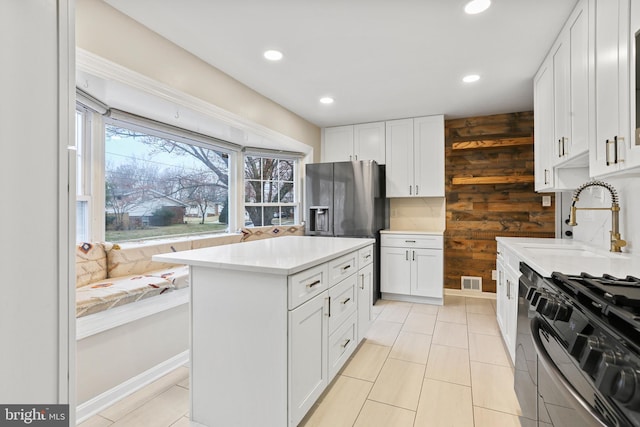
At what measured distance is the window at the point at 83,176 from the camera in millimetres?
2219

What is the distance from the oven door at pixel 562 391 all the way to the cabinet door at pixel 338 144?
3493mm

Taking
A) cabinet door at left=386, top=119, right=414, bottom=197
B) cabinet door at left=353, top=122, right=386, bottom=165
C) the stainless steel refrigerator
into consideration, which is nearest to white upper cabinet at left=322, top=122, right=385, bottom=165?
cabinet door at left=353, top=122, right=386, bottom=165

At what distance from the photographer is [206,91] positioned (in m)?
2.58

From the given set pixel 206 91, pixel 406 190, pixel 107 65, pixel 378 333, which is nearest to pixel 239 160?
pixel 206 91

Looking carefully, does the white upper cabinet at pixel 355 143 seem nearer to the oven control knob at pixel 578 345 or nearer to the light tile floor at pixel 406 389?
the light tile floor at pixel 406 389

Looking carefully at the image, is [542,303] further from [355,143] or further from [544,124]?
[355,143]

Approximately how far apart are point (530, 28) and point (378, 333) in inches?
106

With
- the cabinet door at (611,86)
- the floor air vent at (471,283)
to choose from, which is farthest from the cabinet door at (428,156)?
the cabinet door at (611,86)

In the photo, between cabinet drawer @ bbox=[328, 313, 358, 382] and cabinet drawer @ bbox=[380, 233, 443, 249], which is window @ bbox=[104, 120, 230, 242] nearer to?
cabinet drawer @ bbox=[328, 313, 358, 382]

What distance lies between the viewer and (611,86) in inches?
56.2

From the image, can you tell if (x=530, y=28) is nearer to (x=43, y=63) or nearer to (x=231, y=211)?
(x=43, y=63)

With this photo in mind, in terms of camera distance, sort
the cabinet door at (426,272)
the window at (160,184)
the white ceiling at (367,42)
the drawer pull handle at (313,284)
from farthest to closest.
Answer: the cabinet door at (426,272) → the window at (160,184) → the white ceiling at (367,42) → the drawer pull handle at (313,284)

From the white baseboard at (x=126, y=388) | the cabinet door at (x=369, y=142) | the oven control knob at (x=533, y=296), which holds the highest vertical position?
the cabinet door at (x=369, y=142)

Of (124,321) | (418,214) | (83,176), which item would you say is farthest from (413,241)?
(83,176)
